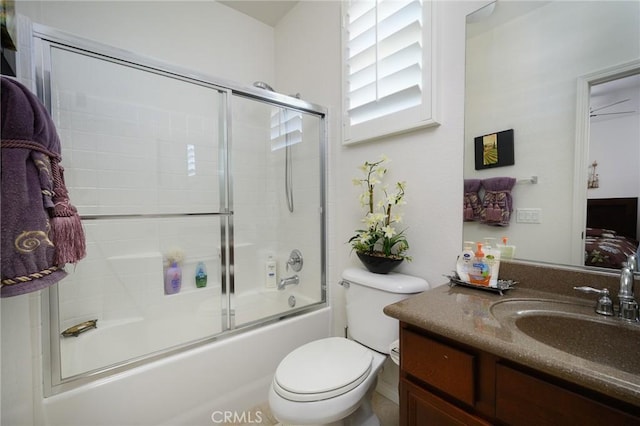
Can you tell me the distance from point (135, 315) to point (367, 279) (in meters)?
1.49

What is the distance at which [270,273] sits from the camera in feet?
7.12

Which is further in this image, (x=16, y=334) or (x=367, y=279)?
(x=367, y=279)

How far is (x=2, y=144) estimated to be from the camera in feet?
2.36

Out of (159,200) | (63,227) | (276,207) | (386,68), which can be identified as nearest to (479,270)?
(386,68)

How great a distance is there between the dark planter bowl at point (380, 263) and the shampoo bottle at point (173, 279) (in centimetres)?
133

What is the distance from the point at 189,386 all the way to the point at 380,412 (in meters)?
0.99

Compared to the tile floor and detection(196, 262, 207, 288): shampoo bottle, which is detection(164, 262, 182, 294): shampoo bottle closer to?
detection(196, 262, 207, 288): shampoo bottle

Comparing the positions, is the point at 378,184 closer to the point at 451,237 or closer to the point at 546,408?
the point at 451,237

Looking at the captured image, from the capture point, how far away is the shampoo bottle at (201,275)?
6.28 feet

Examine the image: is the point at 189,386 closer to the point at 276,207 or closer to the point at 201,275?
the point at 201,275

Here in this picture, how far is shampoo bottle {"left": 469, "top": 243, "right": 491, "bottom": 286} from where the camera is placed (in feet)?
3.38

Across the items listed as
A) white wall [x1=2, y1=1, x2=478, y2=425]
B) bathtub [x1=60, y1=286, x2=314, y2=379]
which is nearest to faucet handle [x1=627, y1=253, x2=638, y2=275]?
white wall [x1=2, y1=1, x2=478, y2=425]

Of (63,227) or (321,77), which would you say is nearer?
(63,227)

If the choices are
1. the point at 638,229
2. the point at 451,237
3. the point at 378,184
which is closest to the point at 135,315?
the point at 378,184
